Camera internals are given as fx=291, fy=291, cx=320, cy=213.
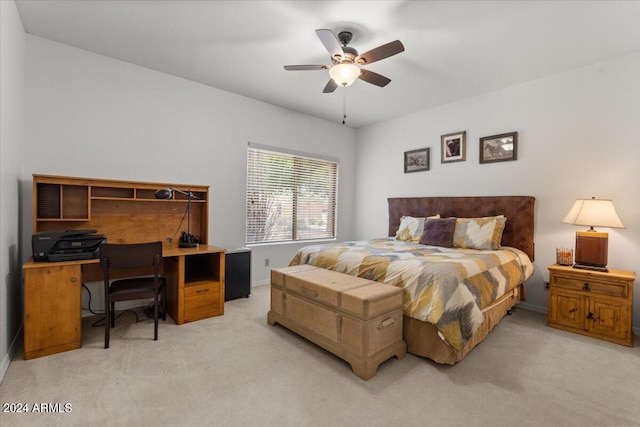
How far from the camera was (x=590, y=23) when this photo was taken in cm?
240

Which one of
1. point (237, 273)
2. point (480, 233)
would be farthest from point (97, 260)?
point (480, 233)

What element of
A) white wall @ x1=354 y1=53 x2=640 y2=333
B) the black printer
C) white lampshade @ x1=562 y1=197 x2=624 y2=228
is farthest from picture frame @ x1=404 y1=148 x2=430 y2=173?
the black printer

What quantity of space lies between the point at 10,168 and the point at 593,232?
5.14 meters

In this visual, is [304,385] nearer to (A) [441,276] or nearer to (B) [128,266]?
(A) [441,276]

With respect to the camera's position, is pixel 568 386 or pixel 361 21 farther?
pixel 361 21

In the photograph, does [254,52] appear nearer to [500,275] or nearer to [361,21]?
[361,21]

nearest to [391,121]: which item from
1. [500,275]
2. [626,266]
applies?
[500,275]

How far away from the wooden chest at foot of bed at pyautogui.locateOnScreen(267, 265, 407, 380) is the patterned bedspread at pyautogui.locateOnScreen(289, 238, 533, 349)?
146 millimetres

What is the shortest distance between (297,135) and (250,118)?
835 millimetres

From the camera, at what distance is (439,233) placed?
360 cm

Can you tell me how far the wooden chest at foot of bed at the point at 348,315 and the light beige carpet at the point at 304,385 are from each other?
0.11 meters

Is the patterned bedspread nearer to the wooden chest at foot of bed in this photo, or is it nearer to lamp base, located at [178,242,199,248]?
the wooden chest at foot of bed

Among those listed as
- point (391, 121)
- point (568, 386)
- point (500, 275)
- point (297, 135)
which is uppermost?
point (391, 121)

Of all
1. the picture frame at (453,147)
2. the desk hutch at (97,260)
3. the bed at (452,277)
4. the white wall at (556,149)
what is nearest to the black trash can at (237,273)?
the desk hutch at (97,260)
